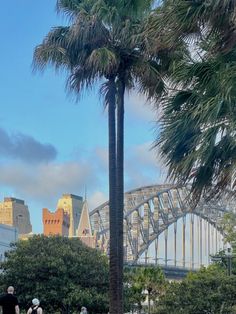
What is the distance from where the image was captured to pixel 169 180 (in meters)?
12.8

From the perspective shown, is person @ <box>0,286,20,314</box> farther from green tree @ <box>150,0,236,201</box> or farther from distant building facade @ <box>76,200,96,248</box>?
distant building facade @ <box>76,200,96,248</box>

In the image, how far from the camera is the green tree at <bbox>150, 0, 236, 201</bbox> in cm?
1219

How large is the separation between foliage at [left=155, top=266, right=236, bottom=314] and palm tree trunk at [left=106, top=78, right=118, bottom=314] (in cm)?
1426

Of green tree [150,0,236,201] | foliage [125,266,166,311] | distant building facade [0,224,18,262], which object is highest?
green tree [150,0,236,201]

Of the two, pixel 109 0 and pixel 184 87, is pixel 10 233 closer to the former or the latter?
pixel 109 0

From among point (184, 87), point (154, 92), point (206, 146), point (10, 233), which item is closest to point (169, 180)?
point (206, 146)

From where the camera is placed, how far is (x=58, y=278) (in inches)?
1356

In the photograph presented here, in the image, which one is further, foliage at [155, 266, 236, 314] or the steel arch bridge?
the steel arch bridge

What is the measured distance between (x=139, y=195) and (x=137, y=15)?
113 m

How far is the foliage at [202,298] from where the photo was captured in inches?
1391

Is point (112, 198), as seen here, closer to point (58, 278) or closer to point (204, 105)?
point (204, 105)

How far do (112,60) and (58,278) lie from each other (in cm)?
1542

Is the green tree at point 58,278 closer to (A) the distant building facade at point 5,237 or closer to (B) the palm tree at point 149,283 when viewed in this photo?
(B) the palm tree at point 149,283

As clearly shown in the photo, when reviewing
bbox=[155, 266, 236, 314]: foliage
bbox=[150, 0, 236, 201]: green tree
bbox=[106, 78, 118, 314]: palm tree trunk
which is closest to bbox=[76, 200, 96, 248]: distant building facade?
bbox=[155, 266, 236, 314]: foliage
